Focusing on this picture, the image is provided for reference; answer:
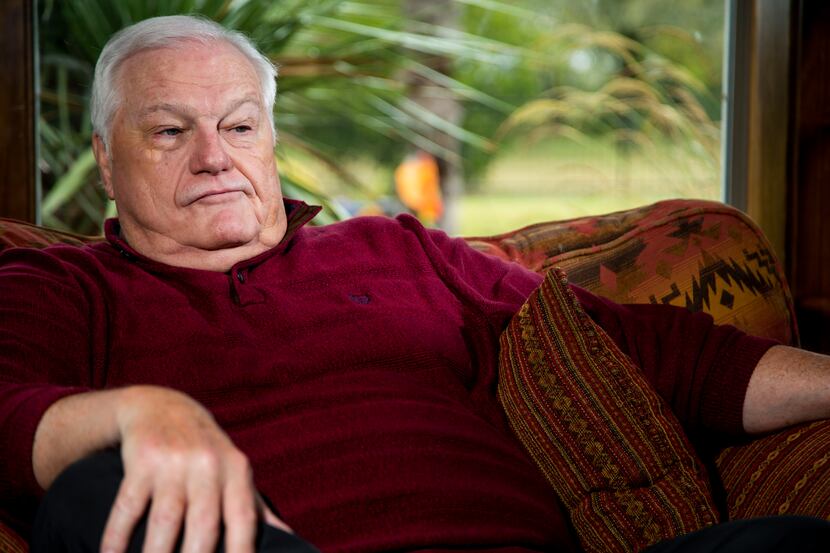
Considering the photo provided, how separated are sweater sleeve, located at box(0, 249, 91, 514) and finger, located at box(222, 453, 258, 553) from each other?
0.26 m

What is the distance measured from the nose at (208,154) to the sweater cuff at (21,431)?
21.1 inches

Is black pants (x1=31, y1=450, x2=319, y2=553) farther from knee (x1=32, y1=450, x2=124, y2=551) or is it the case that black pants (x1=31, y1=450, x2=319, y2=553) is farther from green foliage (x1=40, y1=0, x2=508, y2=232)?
green foliage (x1=40, y1=0, x2=508, y2=232)

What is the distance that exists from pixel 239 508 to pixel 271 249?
71 centimetres

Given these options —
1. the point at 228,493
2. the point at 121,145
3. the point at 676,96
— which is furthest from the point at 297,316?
the point at 676,96

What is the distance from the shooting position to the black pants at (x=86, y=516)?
0.87 m

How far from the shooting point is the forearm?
1.39m

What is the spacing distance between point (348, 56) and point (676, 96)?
1.26m

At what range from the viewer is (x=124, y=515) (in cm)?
83

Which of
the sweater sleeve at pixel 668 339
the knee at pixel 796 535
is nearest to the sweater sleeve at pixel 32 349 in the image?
the sweater sleeve at pixel 668 339

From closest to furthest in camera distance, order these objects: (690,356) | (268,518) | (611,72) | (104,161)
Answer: (268,518)
(690,356)
(104,161)
(611,72)

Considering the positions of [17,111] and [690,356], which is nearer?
[690,356]

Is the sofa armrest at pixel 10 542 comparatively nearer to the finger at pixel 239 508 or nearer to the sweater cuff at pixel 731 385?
the finger at pixel 239 508

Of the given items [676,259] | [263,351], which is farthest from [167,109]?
[676,259]

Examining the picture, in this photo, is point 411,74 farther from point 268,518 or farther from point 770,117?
point 268,518
